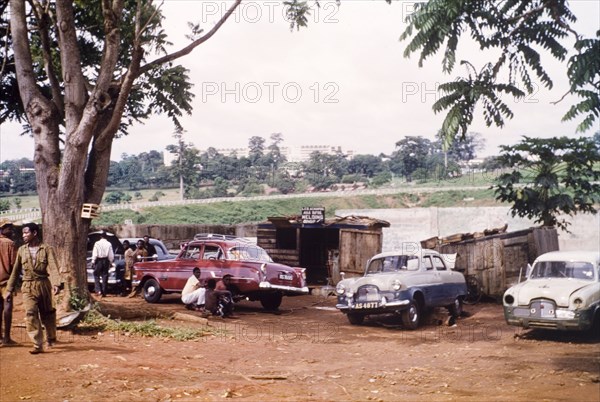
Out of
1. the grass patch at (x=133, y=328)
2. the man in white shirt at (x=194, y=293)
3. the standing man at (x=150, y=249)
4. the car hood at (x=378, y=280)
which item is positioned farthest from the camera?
the standing man at (x=150, y=249)

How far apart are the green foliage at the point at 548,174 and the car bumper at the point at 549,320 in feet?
29.8

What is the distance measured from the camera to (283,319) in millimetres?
15734

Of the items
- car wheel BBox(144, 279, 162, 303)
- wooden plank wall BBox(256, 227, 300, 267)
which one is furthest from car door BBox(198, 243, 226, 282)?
wooden plank wall BBox(256, 227, 300, 267)

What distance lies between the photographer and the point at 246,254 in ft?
53.9

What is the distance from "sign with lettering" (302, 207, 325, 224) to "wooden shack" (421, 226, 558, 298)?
184 inches

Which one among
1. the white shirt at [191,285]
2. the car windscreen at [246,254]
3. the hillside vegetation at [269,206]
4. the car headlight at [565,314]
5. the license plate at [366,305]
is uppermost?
the hillside vegetation at [269,206]

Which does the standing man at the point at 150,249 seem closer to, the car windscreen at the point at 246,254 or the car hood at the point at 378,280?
the car windscreen at the point at 246,254

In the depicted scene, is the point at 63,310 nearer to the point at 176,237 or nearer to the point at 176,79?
the point at 176,79

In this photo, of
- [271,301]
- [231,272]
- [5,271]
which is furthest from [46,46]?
[271,301]

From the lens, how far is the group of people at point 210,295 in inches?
589

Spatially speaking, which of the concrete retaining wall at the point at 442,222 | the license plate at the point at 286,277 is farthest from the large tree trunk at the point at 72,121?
the concrete retaining wall at the point at 442,222

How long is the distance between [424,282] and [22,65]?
1007 centimetres

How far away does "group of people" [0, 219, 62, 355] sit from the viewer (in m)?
9.35

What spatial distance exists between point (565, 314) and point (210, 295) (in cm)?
784
